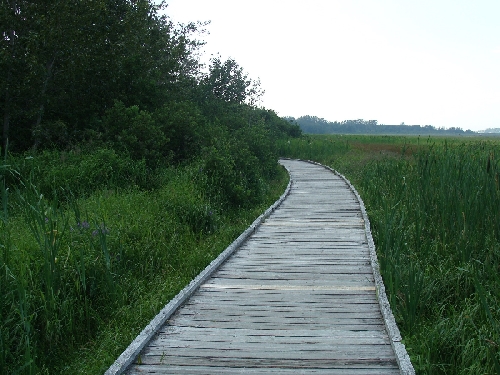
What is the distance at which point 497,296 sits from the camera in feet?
14.9

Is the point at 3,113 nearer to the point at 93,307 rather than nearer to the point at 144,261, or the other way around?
the point at 144,261

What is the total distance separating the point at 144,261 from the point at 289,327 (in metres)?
2.33

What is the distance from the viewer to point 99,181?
900cm

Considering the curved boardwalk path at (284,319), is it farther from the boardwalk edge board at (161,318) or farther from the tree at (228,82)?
the tree at (228,82)

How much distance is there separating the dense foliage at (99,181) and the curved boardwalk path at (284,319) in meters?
0.44

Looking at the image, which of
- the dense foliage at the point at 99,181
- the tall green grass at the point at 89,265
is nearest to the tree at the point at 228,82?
the dense foliage at the point at 99,181

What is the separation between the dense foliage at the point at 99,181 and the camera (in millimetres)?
4027

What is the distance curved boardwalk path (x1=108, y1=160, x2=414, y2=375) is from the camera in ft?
10.7

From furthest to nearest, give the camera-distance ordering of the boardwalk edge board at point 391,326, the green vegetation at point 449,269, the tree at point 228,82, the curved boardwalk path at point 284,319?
the tree at point 228,82 → the green vegetation at point 449,269 → the curved boardwalk path at point 284,319 → the boardwalk edge board at point 391,326

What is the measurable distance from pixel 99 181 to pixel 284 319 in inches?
230

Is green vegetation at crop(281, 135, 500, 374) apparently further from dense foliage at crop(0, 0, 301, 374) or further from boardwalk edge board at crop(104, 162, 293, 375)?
dense foliage at crop(0, 0, 301, 374)

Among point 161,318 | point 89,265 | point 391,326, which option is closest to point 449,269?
point 391,326

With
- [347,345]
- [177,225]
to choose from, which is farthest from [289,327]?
[177,225]

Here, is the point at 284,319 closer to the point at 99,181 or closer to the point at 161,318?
the point at 161,318
